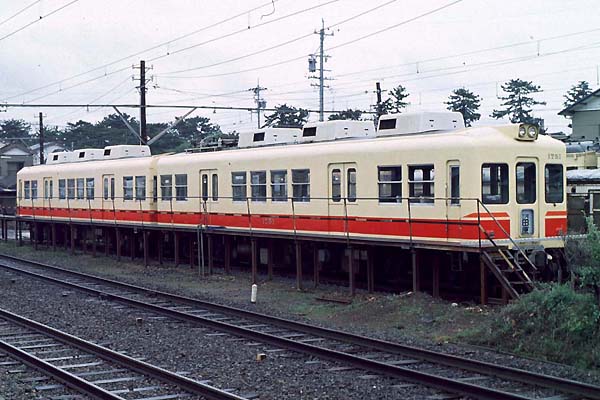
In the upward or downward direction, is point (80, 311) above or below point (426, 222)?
below

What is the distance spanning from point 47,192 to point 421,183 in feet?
73.1

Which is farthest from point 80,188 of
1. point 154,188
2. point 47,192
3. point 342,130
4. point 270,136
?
point 342,130

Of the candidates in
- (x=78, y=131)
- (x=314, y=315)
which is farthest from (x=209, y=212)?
(x=78, y=131)

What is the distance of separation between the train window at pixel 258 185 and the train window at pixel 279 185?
37 centimetres

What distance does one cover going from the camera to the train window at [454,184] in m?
16.4

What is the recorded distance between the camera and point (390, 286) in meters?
19.3

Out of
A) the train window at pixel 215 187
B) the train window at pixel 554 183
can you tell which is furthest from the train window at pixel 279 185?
the train window at pixel 554 183

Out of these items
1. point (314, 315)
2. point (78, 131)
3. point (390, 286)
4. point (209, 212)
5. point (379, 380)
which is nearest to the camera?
point (379, 380)

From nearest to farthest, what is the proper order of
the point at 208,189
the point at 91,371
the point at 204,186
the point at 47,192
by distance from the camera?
1. the point at 91,371
2. the point at 208,189
3. the point at 204,186
4. the point at 47,192

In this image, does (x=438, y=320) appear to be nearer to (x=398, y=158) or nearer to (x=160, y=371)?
(x=398, y=158)

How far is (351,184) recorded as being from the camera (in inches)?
754

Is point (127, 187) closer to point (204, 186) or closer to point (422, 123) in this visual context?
point (204, 186)

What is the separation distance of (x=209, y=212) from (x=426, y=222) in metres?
9.27

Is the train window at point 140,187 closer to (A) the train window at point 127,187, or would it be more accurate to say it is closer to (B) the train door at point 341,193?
(A) the train window at point 127,187
